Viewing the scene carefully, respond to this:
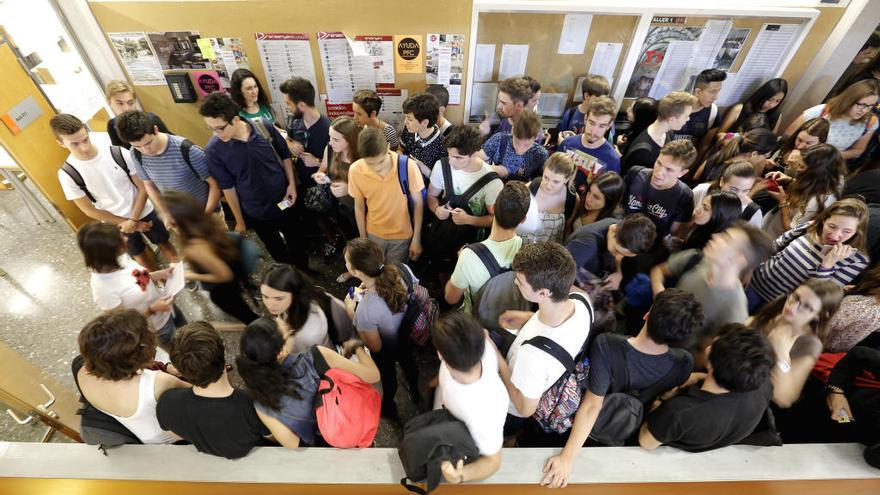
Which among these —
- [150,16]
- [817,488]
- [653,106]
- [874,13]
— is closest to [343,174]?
[150,16]

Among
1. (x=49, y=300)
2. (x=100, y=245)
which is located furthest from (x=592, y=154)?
(x=49, y=300)

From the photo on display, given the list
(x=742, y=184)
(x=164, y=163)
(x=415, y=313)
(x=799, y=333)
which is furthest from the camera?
(x=164, y=163)

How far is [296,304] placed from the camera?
2.12 metres

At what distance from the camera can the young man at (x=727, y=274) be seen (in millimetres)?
2211

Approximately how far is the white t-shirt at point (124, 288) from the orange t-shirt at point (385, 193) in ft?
4.53

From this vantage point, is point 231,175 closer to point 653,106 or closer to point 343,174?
point 343,174

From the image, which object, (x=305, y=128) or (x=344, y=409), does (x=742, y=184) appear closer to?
(x=344, y=409)

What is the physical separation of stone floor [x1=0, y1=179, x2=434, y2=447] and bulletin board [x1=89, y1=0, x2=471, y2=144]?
2.01m

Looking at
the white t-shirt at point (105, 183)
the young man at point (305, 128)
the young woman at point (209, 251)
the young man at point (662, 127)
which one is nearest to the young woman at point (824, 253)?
the young man at point (662, 127)

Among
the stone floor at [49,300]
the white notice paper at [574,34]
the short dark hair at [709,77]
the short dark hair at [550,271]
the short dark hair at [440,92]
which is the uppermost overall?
the white notice paper at [574,34]

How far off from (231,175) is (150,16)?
1.61 meters

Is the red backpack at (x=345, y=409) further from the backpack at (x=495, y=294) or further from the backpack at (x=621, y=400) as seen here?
the backpack at (x=621, y=400)

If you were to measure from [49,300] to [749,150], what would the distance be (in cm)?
615

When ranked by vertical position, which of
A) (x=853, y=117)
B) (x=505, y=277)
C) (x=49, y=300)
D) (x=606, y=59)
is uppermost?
(x=606, y=59)
